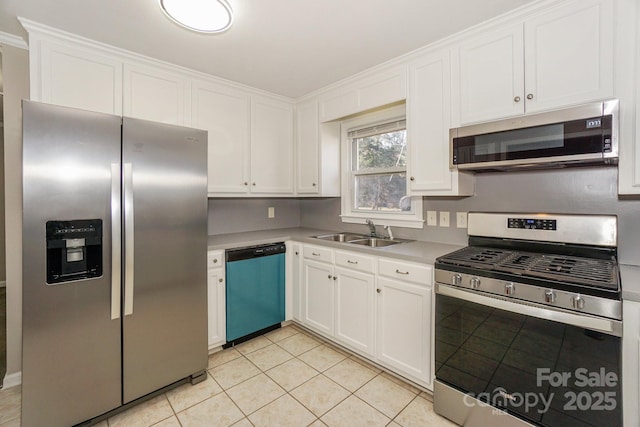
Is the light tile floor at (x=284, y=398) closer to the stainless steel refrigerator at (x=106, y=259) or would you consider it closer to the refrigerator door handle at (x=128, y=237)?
the stainless steel refrigerator at (x=106, y=259)

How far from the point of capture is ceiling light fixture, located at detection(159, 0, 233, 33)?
1556 mm

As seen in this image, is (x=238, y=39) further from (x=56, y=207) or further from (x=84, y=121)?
(x=56, y=207)

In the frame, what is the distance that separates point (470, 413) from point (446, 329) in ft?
1.46


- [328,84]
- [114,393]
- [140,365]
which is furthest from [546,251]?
[114,393]

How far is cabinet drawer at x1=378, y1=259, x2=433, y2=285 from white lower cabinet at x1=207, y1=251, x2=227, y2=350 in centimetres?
129

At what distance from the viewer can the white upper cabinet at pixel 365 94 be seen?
2314 mm

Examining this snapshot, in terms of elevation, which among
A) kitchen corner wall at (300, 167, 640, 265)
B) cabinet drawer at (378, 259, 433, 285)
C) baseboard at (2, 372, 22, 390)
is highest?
kitchen corner wall at (300, 167, 640, 265)

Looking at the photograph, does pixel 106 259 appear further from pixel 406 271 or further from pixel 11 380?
pixel 406 271

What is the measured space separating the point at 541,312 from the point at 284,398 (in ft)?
5.18

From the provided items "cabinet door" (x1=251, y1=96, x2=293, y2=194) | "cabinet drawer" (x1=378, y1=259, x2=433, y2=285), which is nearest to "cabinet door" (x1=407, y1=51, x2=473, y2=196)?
"cabinet drawer" (x1=378, y1=259, x2=433, y2=285)

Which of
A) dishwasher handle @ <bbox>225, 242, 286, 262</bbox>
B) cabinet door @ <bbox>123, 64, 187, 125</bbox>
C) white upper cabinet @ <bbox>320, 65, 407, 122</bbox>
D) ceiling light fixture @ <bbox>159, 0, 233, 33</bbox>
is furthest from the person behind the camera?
dishwasher handle @ <bbox>225, 242, 286, 262</bbox>

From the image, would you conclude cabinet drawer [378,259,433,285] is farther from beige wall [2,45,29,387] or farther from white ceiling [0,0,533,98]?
beige wall [2,45,29,387]

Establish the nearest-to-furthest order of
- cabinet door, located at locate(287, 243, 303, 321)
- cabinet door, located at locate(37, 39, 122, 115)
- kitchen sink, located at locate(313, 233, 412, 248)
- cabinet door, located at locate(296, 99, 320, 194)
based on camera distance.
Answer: cabinet door, located at locate(37, 39, 122, 115) → kitchen sink, located at locate(313, 233, 412, 248) → cabinet door, located at locate(287, 243, 303, 321) → cabinet door, located at locate(296, 99, 320, 194)

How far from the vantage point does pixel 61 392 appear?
1.58m
